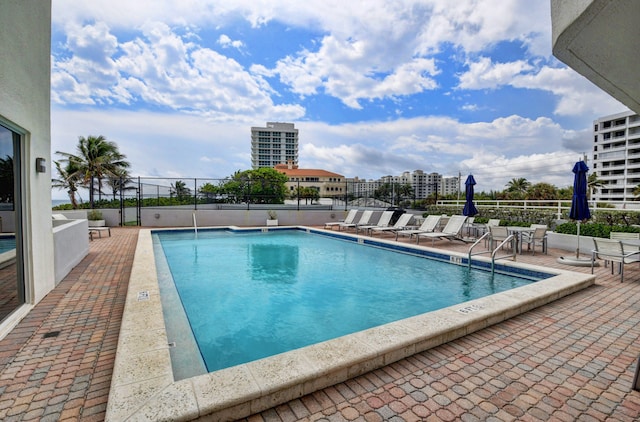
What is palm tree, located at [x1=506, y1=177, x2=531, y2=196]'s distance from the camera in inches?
1873

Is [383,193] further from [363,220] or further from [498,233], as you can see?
[498,233]

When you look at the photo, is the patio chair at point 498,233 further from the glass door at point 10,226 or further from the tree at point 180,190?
the tree at point 180,190

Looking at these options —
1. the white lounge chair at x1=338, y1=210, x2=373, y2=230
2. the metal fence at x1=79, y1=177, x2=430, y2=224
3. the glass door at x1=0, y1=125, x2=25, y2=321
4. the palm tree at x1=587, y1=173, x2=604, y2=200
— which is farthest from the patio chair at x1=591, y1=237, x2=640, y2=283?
the palm tree at x1=587, y1=173, x2=604, y2=200

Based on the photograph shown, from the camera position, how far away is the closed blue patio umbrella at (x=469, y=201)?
33.3 feet

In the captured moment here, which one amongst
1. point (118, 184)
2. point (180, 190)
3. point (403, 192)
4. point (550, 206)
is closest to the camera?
point (118, 184)

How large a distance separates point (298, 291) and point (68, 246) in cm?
415

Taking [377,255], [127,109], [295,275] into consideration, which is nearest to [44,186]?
[295,275]

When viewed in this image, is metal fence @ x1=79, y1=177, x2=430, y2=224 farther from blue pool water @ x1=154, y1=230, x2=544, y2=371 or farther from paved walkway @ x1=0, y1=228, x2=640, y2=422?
paved walkway @ x1=0, y1=228, x2=640, y2=422

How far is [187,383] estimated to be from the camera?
213cm

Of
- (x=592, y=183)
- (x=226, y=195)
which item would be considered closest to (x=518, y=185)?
(x=592, y=183)


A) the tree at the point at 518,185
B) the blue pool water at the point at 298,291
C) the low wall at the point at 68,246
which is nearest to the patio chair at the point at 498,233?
the blue pool water at the point at 298,291

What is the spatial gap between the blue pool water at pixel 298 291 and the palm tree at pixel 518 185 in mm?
47491

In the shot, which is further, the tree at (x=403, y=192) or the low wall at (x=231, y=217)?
the tree at (x=403, y=192)

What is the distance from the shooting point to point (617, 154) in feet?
185
